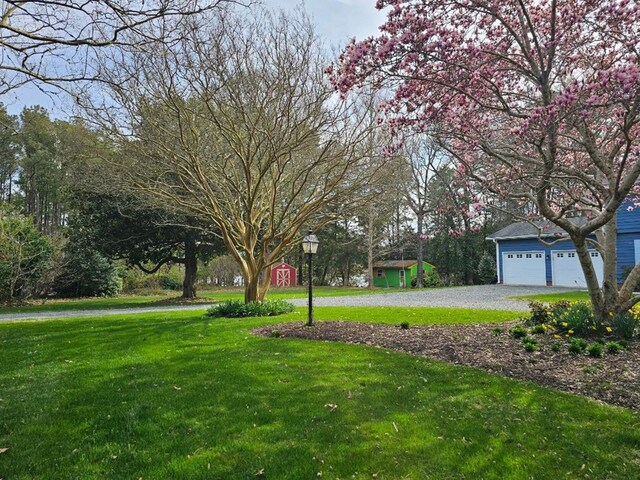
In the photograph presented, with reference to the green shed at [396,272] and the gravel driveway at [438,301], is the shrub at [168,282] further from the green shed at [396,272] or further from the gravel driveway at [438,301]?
the green shed at [396,272]

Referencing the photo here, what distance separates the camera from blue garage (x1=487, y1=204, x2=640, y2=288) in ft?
62.0

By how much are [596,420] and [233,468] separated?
10.5 ft

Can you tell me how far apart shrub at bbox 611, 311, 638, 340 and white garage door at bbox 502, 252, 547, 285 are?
17714 mm

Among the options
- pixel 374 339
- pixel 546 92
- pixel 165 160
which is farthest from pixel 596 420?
pixel 165 160

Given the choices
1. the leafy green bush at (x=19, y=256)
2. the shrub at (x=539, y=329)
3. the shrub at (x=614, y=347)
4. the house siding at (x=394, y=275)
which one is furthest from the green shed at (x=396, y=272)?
the shrub at (x=614, y=347)

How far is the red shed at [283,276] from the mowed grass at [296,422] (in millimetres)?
26724

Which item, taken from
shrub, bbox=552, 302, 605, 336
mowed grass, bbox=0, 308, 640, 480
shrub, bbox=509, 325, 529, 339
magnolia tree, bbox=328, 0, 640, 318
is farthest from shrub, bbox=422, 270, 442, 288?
mowed grass, bbox=0, 308, 640, 480

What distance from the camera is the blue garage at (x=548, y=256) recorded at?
62.0ft

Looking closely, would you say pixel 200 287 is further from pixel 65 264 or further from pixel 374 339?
pixel 374 339

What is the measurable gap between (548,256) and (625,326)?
17.8m

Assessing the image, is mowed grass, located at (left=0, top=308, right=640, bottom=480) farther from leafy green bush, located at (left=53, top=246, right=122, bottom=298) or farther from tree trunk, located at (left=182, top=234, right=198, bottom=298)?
leafy green bush, located at (left=53, top=246, right=122, bottom=298)

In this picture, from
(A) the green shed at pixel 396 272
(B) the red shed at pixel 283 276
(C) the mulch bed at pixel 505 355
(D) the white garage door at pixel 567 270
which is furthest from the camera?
(A) the green shed at pixel 396 272

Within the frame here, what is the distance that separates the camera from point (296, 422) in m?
3.83

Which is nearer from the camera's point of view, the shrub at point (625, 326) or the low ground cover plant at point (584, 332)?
the low ground cover plant at point (584, 332)
